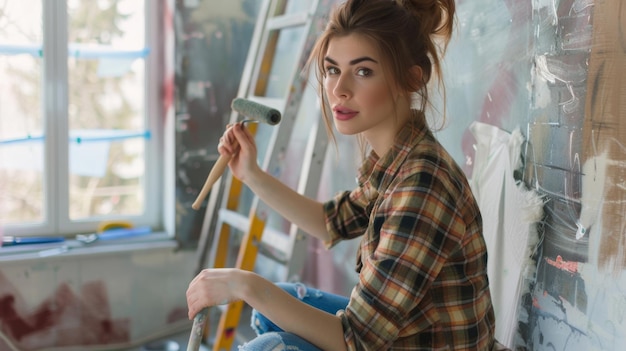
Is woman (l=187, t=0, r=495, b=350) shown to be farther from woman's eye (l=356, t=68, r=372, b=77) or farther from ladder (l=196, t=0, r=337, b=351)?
→ ladder (l=196, t=0, r=337, b=351)

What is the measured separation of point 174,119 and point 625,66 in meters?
1.69

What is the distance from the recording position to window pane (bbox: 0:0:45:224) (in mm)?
2170

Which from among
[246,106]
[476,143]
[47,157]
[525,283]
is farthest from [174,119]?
[525,283]

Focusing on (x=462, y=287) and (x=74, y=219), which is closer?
(x=462, y=287)

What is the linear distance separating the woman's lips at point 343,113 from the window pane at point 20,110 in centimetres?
148

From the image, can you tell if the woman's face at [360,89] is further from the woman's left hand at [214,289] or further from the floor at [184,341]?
the floor at [184,341]

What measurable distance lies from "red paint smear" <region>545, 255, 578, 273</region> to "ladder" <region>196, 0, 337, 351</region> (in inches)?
31.3

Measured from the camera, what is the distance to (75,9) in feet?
7.47

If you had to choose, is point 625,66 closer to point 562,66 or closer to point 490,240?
point 562,66

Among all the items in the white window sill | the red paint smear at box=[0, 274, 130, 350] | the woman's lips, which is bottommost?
the red paint smear at box=[0, 274, 130, 350]

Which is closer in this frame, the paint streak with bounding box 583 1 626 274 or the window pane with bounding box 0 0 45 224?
the paint streak with bounding box 583 1 626 274

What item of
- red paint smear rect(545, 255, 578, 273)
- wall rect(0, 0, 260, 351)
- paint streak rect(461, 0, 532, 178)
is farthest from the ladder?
red paint smear rect(545, 255, 578, 273)

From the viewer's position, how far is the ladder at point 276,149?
73.9 inches

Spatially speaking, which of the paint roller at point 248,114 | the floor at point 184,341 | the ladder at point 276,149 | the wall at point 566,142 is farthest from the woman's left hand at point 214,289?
the floor at point 184,341
